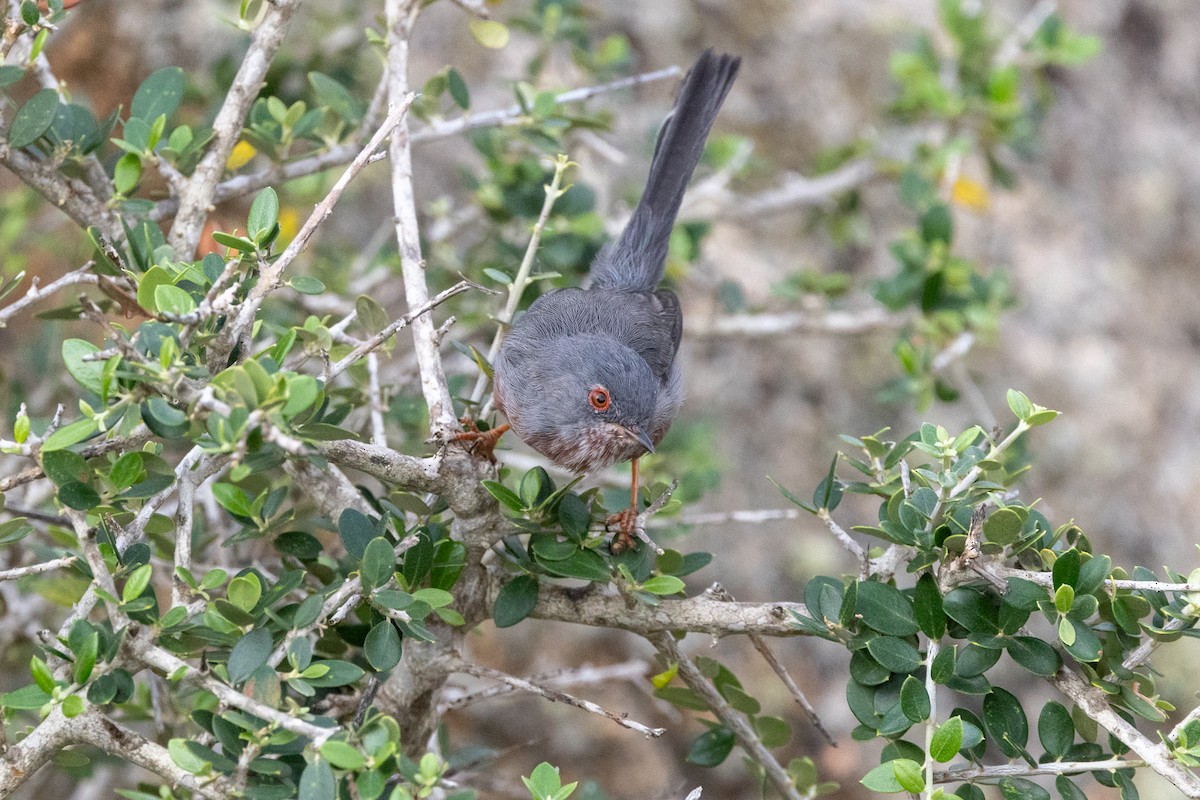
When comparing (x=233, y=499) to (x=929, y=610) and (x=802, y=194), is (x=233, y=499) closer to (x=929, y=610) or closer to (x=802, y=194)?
Answer: (x=929, y=610)

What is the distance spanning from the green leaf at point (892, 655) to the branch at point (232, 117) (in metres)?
2.07

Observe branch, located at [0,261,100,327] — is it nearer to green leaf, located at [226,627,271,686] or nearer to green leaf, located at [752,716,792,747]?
green leaf, located at [226,627,271,686]

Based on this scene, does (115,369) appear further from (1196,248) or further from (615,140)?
(1196,248)

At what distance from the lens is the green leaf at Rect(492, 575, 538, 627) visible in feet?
8.27

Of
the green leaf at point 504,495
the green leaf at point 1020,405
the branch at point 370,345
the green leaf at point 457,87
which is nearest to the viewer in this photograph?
the branch at point 370,345

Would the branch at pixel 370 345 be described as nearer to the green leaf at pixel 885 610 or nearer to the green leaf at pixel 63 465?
the green leaf at pixel 63 465

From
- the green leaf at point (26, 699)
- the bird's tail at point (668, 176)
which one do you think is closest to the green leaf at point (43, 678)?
the green leaf at point (26, 699)

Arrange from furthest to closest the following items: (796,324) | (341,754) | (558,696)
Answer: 1. (796,324)
2. (558,696)
3. (341,754)

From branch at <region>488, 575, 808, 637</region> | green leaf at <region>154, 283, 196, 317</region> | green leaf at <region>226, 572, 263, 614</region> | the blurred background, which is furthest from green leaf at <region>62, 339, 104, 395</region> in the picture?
the blurred background

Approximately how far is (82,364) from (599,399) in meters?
1.74

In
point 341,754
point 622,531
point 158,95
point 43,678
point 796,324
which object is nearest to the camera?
point 341,754

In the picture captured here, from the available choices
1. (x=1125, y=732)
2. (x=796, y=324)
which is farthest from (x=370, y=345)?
(x=796, y=324)

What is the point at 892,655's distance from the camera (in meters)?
2.16

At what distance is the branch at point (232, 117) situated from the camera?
284 centimetres
